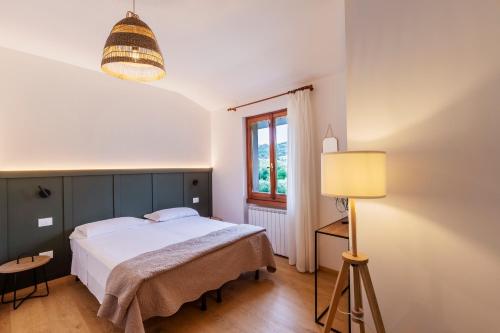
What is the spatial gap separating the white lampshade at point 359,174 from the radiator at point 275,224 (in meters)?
2.16

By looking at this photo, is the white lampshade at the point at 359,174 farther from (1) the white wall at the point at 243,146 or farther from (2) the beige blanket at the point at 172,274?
(1) the white wall at the point at 243,146

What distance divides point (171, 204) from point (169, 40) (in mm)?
2475

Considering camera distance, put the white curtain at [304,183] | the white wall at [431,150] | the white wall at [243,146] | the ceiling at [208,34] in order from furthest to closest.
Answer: the white curtain at [304,183]
the white wall at [243,146]
the ceiling at [208,34]
the white wall at [431,150]

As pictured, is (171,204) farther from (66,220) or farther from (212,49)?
(212,49)

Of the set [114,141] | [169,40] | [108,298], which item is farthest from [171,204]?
[169,40]

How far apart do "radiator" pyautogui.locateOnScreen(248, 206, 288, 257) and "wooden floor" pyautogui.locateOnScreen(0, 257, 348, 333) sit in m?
0.72

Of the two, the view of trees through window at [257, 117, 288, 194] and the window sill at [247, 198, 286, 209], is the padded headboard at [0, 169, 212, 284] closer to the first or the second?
the window sill at [247, 198, 286, 209]

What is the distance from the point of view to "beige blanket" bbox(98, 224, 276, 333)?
1679mm

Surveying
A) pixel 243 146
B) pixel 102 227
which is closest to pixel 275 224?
pixel 243 146

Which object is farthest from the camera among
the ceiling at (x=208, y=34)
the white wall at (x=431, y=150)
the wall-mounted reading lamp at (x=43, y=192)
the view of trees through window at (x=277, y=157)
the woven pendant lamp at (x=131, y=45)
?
the view of trees through window at (x=277, y=157)

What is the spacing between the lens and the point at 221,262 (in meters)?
2.29

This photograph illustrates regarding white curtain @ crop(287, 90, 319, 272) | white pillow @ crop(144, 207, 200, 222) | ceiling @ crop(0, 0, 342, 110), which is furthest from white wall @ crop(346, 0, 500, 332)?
white pillow @ crop(144, 207, 200, 222)

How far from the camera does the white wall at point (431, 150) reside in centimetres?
119

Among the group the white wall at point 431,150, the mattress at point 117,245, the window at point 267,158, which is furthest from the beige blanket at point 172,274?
the white wall at point 431,150
